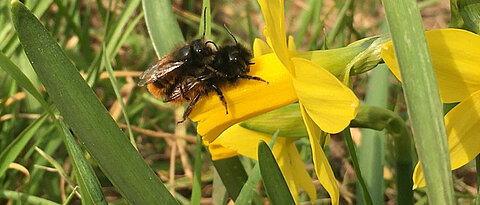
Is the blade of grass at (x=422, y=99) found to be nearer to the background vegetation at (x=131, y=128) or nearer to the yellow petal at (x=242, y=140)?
the yellow petal at (x=242, y=140)

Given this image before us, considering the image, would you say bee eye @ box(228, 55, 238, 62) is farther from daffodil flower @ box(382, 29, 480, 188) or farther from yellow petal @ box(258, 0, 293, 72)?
daffodil flower @ box(382, 29, 480, 188)

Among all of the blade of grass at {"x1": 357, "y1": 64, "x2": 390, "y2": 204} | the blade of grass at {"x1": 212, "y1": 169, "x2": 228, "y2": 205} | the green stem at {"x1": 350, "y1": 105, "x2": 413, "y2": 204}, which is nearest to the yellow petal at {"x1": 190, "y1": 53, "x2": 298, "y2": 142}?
the green stem at {"x1": 350, "y1": 105, "x2": 413, "y2": 204}

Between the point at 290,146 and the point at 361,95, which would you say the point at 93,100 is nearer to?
the point at 290,146

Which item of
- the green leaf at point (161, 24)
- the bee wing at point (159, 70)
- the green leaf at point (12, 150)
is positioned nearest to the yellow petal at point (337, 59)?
the bee wing at point (159, 70)

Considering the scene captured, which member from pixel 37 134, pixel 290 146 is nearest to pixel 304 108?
pixel 290 146

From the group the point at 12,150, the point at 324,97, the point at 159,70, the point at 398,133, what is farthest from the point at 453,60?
the point at 12,150
